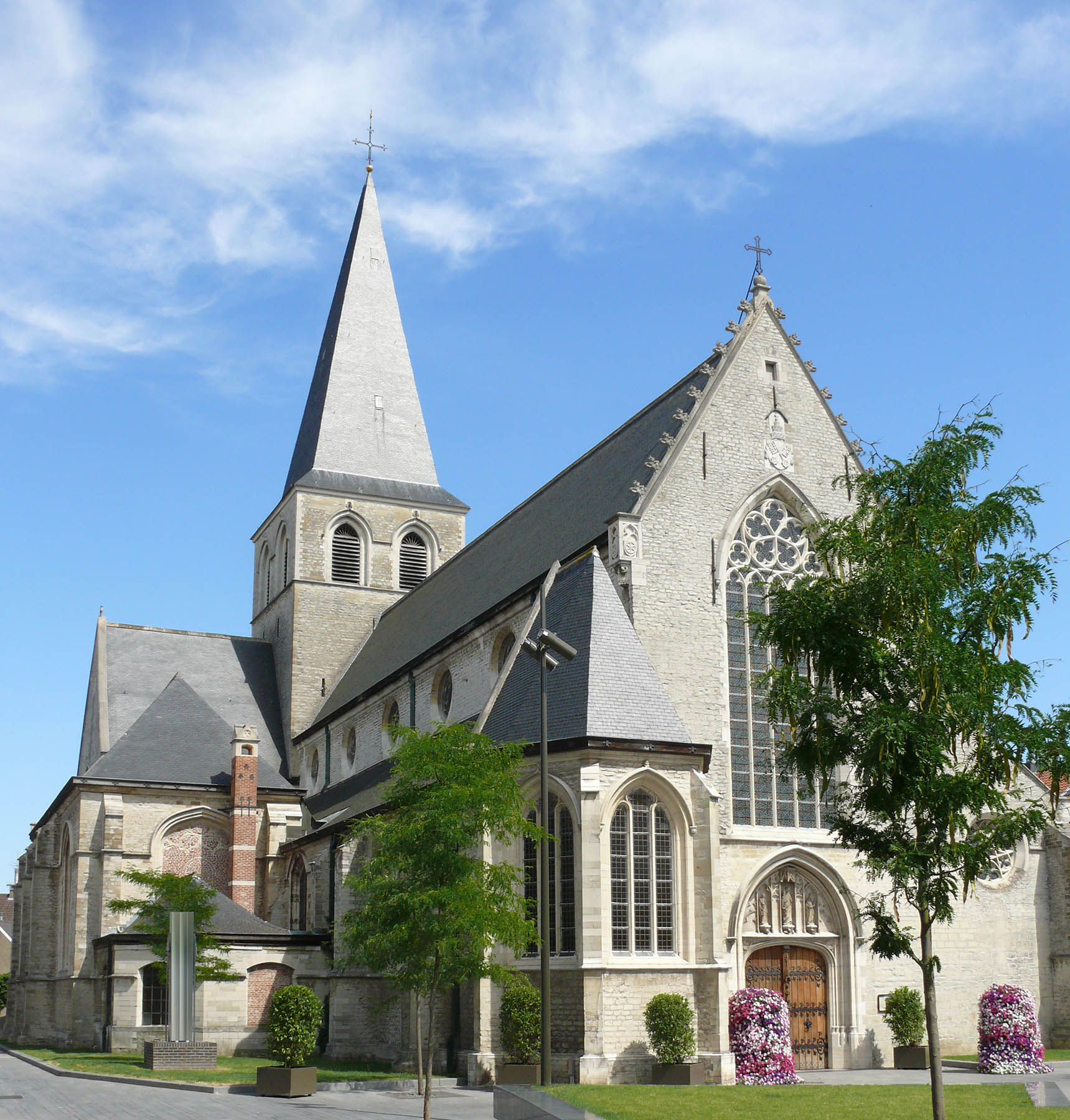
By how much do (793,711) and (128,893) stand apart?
84.9ft

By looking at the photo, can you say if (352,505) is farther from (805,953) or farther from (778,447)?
(805,953)

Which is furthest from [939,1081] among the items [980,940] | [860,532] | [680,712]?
[980,940]

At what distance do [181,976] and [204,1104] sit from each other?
8444mm

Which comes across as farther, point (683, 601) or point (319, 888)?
point (319, 888)

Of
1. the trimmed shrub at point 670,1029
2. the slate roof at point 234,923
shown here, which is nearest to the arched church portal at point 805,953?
the trimmed shrub at point 670,1029

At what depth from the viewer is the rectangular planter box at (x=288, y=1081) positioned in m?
20.3

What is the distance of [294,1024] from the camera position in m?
21.9

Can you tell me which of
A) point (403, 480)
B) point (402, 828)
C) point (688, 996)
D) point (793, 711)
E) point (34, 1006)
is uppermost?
point (403, 480)

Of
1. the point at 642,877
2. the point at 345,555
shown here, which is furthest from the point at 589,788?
the point at 345,555

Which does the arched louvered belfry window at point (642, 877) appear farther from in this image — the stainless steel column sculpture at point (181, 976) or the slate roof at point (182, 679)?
the slate roof at point (182, 679)

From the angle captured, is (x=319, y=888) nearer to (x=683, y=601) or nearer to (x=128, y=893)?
(x=128, y=893)

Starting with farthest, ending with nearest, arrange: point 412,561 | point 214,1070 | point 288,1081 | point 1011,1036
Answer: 1. point 412,561
2. point 214,1070
3. point 1011,1036
4. point 288,1081

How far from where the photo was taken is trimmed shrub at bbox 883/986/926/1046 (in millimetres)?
25125

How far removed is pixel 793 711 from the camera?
17281 mm
